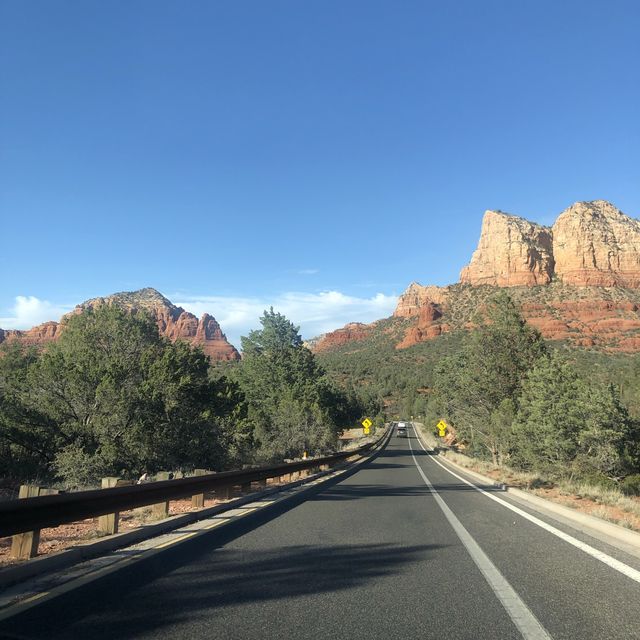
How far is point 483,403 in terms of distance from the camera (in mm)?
39062

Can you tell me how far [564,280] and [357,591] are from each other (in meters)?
170

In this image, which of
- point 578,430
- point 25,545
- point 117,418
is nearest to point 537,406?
point 578,430

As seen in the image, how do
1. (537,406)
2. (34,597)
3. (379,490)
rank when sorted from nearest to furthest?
(34,597) → (379,490) → (537,406)

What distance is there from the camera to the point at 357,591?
5.19 m

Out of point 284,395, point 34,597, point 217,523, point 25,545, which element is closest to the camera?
point 34,597

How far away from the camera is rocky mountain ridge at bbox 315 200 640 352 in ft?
396

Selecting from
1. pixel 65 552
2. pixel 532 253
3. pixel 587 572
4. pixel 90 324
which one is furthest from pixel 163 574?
pixel 532 253

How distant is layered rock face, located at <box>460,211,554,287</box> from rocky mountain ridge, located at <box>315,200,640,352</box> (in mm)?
325

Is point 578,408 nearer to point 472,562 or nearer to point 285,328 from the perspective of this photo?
point 472,562

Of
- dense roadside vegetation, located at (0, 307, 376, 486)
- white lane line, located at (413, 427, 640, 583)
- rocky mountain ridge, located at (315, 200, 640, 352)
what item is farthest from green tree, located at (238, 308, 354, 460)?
rocky mountain ridge, located at (315, 200, 640, 352)

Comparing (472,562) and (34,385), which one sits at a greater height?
(34,385)

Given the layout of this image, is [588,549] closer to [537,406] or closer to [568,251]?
[537,406]

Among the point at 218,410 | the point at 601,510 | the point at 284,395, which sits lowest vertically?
the point at 601,510

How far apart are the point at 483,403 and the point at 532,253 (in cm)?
15384
